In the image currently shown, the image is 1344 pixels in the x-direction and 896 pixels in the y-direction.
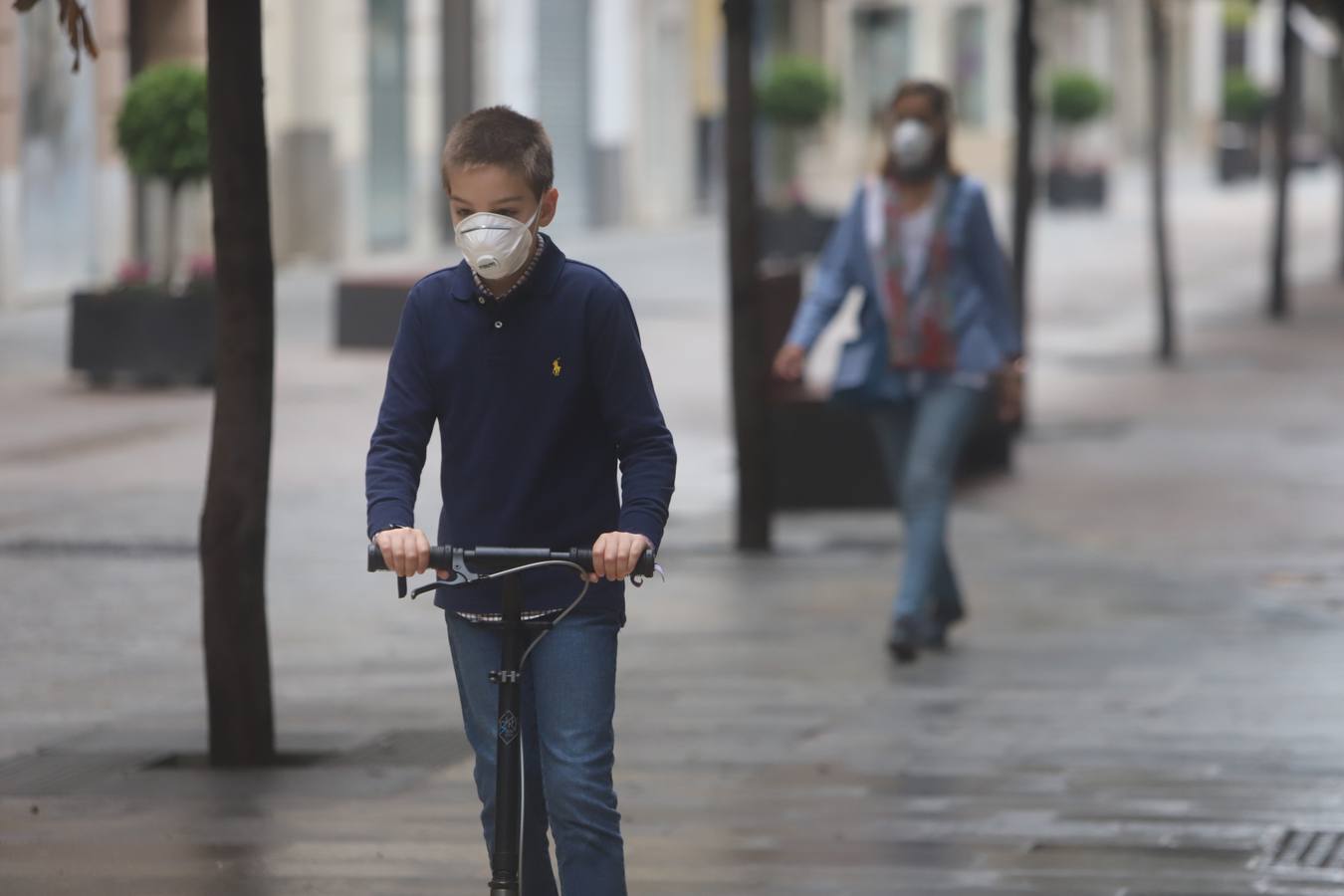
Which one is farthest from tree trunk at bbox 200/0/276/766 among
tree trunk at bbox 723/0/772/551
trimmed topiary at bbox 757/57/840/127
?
trimmed topiary at bbox 757/57/840/127

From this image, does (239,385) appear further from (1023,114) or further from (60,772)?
→ (1023,114)

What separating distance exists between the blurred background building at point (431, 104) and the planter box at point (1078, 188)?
430 cm

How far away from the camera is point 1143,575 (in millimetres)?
10625

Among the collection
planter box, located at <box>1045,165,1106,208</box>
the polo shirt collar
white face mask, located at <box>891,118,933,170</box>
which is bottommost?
planter box, located at <box>1045,165,1106,208</box>

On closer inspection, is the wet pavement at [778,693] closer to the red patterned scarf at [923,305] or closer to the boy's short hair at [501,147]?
the red patterned scarf at [923,305]

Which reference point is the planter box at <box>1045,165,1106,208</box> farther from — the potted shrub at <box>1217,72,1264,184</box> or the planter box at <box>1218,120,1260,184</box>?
the potted shrub at <box>1217,72,1264,184</box>

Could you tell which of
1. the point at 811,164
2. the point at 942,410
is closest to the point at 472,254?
the point at 942,410

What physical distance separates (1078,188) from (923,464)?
3951 centimetres

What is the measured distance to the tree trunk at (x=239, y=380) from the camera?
6668 mm

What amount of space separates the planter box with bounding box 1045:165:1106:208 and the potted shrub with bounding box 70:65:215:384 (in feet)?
98.9

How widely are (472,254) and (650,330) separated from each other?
60.9ft

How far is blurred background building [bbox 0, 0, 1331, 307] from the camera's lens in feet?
84.7

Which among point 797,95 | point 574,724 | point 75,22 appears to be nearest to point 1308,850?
point 574,724

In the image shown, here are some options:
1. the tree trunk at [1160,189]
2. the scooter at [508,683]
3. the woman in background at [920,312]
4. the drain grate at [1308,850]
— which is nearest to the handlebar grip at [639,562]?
the scooter at [508,683]
